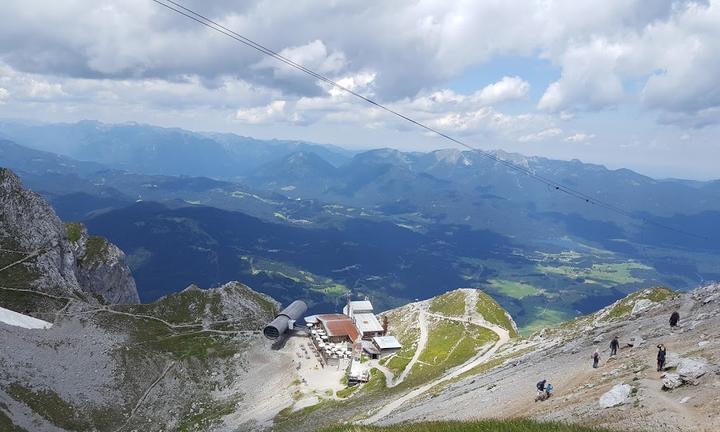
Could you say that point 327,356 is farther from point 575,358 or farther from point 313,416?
point 575,358

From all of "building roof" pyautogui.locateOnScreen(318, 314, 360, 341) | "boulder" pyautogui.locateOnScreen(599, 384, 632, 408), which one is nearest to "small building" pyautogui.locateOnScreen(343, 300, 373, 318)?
"building roof" pyautogui.locateOnScreen(318, 314, 360, 341)

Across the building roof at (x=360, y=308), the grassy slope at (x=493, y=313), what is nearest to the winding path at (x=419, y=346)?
the grassy slope at (x=493, y=313)

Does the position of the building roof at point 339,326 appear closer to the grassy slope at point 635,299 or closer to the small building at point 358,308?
the small building at point 358,308

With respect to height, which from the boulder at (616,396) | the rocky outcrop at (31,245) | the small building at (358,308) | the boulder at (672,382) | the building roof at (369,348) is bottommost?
the building roof at (369,348)

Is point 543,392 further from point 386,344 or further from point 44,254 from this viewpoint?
point 44,254

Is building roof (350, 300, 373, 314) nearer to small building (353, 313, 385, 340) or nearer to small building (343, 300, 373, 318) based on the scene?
small building (343, 300, 373, 318)

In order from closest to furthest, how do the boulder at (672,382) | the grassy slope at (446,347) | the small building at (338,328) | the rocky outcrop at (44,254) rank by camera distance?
the boulder at (672,382) < the grassy slope at (446,347) < the rocky outcrop at (44,254) < the small building at (338,328)
